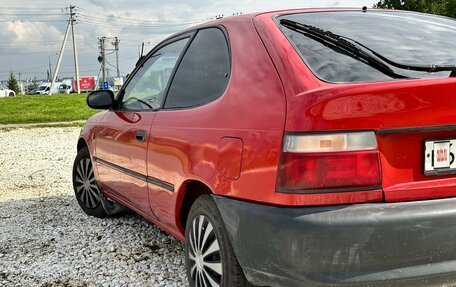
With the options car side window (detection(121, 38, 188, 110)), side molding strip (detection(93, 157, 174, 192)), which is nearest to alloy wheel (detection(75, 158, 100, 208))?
side molding strip (detection(93, 157, 174, 192))

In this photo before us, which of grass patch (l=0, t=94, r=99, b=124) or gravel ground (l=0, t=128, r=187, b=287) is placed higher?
gravel ground (l=0, t=128, r=187, b=287)

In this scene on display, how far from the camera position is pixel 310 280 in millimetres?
1968

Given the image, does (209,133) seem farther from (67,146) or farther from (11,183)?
(67,146)

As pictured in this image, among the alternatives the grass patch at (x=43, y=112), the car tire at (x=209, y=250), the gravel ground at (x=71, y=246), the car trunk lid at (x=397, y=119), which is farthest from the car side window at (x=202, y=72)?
the grass patch at (x=43, y=112)

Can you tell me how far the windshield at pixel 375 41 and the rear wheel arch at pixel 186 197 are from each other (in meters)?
0.91

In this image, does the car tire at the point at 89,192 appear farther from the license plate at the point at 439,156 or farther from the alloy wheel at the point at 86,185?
the license plate at the point at 439,156

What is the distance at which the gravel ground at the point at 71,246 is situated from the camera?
135 inches

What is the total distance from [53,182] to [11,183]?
1.99 ft

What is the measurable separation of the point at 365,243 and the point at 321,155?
385mm

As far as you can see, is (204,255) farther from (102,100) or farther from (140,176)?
(102,100)

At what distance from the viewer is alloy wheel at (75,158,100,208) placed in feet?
15.9

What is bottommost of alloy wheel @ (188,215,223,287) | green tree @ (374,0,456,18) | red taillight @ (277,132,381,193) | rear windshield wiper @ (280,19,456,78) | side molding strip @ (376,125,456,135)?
alloy wheel @ (188,215,223,287)

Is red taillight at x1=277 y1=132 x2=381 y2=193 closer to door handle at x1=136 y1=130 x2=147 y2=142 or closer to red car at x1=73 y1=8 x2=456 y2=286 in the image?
red car at x1=73 y1=8 x2=456 y2=286

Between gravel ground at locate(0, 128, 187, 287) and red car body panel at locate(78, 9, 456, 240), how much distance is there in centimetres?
97
